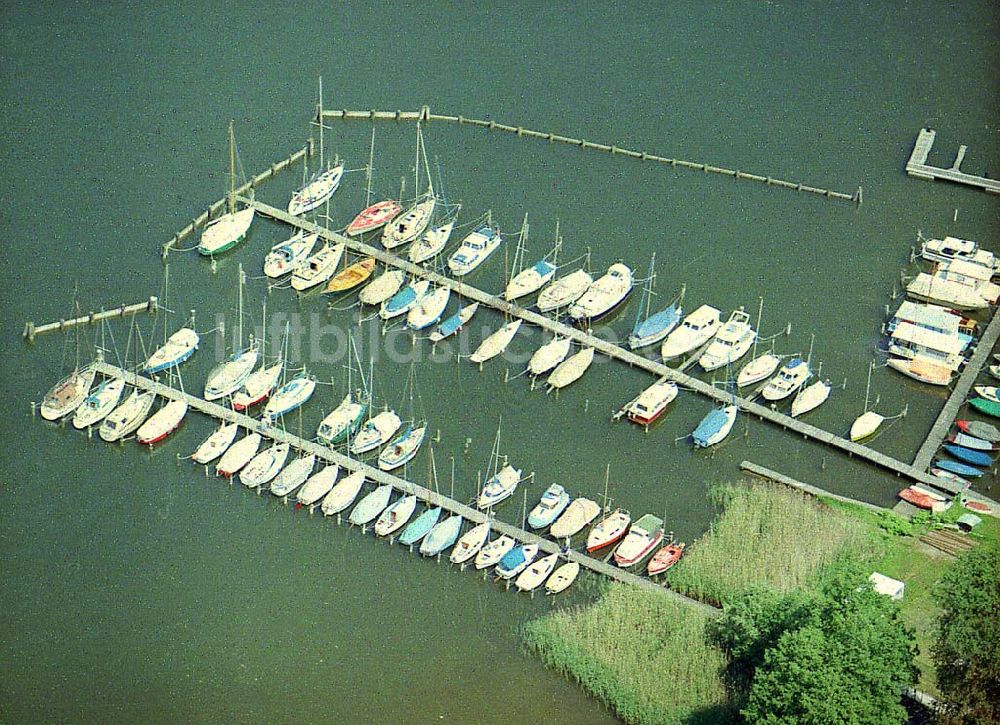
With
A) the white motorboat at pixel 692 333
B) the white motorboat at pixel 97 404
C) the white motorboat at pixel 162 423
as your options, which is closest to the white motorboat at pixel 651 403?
the white motorboat at pixel 692 333

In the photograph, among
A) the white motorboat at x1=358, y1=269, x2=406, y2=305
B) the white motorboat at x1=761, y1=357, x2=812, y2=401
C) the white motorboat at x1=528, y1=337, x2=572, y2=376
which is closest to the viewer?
the white motorboat at x1=761, y1=357, x2=812, y2=401

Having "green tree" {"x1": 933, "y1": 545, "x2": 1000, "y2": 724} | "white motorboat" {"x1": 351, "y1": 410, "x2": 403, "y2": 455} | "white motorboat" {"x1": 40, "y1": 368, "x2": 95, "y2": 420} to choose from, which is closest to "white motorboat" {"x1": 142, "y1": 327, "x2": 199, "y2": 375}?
"white motorboat" {"x1": 40, "y1": 368, "x2": 95, "y2": 420}

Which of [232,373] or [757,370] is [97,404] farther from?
[757,370]

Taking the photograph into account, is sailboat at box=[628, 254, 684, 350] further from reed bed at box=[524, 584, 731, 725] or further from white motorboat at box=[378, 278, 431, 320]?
reed bed at box=[524, 584, 731, 725]

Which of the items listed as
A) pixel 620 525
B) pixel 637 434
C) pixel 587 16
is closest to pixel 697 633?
pixel 620 525

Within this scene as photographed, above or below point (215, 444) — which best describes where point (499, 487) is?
above

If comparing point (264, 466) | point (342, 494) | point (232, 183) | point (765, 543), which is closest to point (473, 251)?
point (232, 183)

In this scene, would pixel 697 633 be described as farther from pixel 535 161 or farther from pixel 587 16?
pixel 587 16

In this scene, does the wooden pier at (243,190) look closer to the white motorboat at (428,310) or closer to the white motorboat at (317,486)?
the white motorboat at (428,310)
